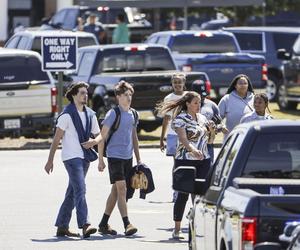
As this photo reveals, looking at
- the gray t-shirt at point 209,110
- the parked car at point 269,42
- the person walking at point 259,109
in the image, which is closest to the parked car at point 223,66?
the parked car at point 269,42

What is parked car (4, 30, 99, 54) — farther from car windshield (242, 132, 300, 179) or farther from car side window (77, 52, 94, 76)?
car windshield (242, 132, 300, 179)

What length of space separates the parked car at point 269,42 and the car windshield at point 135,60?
760cm

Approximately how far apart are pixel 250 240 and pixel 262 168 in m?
1.40

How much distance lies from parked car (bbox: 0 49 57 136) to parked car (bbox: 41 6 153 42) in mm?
14031

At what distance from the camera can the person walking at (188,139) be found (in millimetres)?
14922

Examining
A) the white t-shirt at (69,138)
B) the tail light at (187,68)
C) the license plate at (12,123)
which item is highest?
the white t-shirt at (69,138)

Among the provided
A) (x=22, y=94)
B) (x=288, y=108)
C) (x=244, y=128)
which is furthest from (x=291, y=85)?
(x=244, y=128)

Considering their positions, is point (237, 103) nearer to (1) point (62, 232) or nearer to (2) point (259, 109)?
(2) point (259, 109)

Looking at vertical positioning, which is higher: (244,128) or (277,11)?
(244,128)

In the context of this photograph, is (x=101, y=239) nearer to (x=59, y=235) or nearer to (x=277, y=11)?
(x=59, y=235)

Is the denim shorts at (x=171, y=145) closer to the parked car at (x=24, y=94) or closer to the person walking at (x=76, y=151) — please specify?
the person walking at (x=76, y=151)

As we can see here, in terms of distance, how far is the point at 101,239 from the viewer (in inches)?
607

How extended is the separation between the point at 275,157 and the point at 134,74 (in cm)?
1721

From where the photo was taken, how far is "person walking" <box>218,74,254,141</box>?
1716 cm
